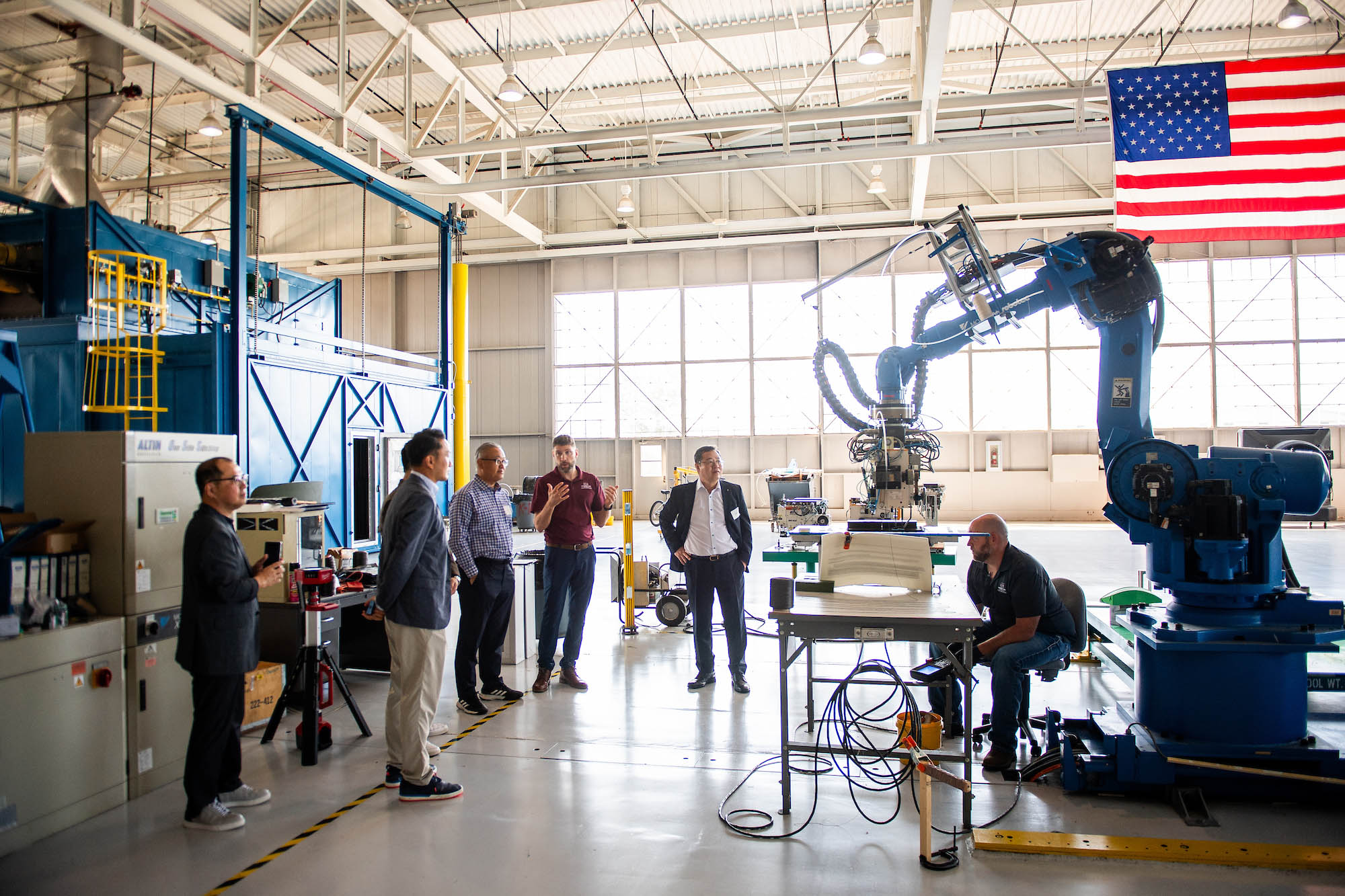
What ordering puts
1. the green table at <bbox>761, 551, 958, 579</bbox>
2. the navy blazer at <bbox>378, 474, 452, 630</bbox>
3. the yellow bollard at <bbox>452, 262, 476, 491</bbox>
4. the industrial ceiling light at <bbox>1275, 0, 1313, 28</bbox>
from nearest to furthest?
the navy blazer at <bbox>378, 474, 452, 630</bbox>
the green table at <bbox>761, 551, 958, 579</bbox>
the industrial ceiling light at <bbox>1275, 0, 1313, 28</bbox>
the yellow bollard at <bbox>452, 262, 476, 491</bbox>

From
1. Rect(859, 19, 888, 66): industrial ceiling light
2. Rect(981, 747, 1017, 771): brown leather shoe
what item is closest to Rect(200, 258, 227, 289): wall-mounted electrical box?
Rect(859, 19, 888, 66): industrial ceiling light

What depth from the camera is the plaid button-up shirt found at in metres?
5.45

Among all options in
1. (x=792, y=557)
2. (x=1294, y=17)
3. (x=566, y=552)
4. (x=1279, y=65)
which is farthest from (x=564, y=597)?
(x=1294, y=17)

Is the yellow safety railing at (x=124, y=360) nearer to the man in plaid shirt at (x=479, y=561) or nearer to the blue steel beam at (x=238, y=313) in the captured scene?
the blue steel beam at (x=238, y=313)

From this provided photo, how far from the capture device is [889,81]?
14055 millimetres

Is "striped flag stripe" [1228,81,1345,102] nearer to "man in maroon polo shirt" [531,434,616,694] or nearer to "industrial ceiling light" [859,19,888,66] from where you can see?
"industrial ceiling light" [859,19,888,66]

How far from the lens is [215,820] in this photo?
3.70 meters

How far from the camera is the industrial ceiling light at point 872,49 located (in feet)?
34.3

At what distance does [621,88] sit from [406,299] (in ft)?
34.2

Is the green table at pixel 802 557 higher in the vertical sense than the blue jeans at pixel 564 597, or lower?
higher

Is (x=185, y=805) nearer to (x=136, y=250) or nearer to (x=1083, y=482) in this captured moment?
(x=136, y=250)

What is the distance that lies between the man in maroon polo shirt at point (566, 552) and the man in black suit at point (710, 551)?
2.16 ft

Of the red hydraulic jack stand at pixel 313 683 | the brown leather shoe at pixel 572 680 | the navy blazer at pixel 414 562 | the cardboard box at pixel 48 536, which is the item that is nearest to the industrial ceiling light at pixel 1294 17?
the brown leather shoe at pixel 572 680

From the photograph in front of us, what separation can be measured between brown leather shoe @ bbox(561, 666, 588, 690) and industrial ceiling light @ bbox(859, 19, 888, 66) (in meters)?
8.80
